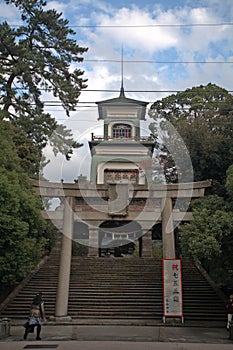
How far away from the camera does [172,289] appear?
38.4 ft

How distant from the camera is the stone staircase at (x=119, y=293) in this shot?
1261 centimetres

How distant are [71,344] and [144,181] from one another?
14.8m

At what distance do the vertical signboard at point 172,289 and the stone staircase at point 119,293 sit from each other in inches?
27.9

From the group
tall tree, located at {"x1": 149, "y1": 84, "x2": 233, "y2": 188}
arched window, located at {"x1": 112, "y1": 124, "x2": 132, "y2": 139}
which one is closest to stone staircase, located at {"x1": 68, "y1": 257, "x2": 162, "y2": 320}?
tall tree, located at {"x1": 149, "y1": 84, "x2": 233, "y2": 188}

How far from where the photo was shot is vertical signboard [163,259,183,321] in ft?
37.9

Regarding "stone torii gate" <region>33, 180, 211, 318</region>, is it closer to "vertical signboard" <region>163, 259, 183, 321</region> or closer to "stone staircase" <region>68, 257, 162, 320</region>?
"vertical signboard" <region>163, 259, 183, 321</region>

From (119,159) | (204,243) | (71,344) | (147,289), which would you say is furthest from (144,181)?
(71,344)

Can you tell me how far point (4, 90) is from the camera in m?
18.1

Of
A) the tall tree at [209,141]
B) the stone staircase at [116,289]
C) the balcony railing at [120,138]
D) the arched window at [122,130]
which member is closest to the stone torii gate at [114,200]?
the stone staircase at [116,289]

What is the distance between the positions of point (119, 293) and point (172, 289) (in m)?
3.18

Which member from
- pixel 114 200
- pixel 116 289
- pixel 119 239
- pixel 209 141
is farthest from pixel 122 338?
pixel 119 239

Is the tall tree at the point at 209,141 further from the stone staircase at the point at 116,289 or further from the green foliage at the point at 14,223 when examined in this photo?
the green foliage at the point at 14,223

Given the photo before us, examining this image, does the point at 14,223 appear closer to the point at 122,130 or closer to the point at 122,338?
the point at 122,338

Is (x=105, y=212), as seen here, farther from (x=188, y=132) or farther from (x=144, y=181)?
(x=144, y=181)
